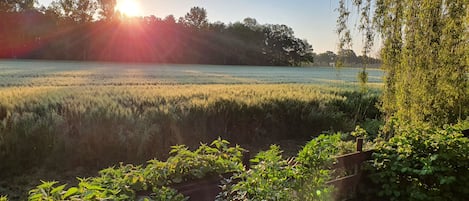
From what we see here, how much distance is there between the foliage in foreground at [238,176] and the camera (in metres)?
1.72

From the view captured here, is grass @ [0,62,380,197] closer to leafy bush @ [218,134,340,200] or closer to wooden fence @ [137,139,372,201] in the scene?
wooden fence @ [137,139,372,201]

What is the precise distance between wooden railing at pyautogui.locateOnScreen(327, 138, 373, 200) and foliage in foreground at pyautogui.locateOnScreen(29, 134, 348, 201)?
67cm

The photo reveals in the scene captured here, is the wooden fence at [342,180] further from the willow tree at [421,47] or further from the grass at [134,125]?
the grass at [134,125]

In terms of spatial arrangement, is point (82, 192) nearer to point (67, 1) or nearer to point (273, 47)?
point (273, 47)

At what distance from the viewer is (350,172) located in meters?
3.00

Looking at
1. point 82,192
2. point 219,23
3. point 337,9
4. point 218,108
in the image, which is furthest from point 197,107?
point 219,23

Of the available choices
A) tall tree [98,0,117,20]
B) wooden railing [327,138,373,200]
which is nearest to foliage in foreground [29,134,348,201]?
wooden railing [327,138,373,200]

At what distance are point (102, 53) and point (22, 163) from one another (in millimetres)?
43933

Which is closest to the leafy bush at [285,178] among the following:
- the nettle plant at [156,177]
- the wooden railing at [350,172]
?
the nettle plant at [156,177]

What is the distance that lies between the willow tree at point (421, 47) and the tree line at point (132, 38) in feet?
123

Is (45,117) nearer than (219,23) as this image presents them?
Yes

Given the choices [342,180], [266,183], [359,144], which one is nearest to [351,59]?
[359,144]

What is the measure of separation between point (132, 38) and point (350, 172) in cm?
5121

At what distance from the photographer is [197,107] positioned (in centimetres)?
568
